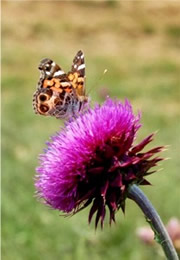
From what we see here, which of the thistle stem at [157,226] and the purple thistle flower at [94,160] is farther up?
the purple thistle flower at [94,160]

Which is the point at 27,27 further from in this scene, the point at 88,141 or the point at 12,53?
the point at 88,141

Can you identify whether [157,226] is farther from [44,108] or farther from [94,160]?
[44,108]

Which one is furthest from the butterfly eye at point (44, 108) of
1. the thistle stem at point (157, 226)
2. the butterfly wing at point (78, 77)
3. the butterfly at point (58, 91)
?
the thistle stem at point (157, 226)

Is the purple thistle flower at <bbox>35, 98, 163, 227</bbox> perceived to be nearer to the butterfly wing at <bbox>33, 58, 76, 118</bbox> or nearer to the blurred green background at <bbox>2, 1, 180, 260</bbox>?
the butterfly wing at <bbox>33, 58, 76, 118</bbox>

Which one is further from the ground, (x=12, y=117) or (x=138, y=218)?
(x=12, y=117)

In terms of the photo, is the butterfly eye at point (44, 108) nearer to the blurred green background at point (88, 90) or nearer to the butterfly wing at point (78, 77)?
the butterfly wing at point (78, 77)

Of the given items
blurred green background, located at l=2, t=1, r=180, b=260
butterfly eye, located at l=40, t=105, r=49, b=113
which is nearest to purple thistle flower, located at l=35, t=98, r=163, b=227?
butterfly eye, located at l=40, t=105, r=49, b=113

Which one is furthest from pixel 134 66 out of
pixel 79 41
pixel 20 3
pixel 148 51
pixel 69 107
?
pixel 69 107
